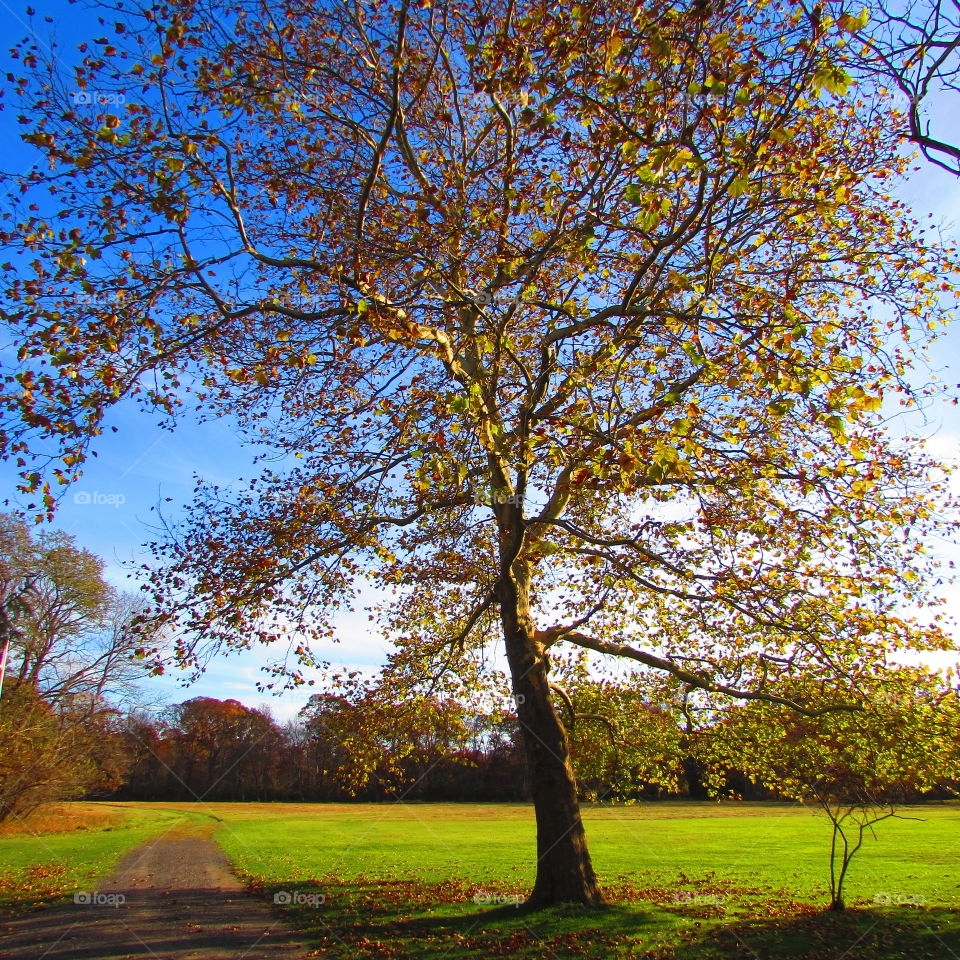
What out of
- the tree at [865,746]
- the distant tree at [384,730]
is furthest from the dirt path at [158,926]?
the tree at [865,746]

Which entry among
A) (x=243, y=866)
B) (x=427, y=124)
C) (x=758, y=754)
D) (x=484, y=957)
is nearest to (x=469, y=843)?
(x=243, y=866)

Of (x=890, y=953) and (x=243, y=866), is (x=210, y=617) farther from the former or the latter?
(x=243, y=866)

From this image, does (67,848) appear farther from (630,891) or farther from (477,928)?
(477,928)

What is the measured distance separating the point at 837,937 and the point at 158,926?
1112cm

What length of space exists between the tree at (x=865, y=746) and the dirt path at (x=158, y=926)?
9.07 meters

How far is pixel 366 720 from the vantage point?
39.7 feet

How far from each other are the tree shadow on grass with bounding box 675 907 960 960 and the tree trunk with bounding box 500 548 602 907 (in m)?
2.05

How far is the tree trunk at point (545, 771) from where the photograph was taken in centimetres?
1067

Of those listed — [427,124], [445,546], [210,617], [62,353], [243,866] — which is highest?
[427,124]

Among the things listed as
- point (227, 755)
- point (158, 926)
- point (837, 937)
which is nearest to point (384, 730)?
point (158, 926)

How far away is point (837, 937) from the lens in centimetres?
1029

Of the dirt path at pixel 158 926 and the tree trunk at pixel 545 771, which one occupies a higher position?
the tree trunk at pixel 545 771

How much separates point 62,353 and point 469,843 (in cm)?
2817

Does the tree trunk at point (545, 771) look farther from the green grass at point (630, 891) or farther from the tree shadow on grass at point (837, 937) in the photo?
the tree shadow on grass at point (837, 937)
